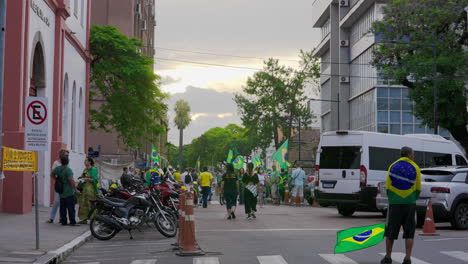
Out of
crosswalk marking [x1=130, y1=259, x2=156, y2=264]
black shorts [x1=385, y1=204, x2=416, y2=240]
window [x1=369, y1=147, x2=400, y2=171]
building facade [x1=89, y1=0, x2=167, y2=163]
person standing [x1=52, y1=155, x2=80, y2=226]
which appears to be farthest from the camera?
building facade [x1=89, y1=0, x2=167, y2=163]

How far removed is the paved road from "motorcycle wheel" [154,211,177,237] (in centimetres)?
21

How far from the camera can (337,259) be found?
38.7 ft

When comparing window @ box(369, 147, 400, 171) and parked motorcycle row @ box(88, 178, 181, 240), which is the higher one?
Answer: window @ box(369, 147, 400, 171)

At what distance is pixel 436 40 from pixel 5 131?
75.4 feet

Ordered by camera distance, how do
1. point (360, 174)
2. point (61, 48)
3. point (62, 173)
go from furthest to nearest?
point (61, 48)
point (360, 174)
point (62, 173)

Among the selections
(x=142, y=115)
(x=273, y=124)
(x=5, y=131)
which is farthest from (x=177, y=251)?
(x=273, y=124)

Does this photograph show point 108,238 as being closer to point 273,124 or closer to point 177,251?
point 177,251

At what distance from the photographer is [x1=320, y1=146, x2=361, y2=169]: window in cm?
2333

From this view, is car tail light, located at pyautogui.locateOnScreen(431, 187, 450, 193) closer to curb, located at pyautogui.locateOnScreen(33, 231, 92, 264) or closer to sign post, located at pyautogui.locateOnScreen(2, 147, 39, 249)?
curb, located at pyautogui.locateOnScreen(33, 231, 92, 264)

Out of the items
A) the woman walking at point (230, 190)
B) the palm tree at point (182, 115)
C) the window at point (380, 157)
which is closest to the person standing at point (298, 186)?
the window at point (380, 157)

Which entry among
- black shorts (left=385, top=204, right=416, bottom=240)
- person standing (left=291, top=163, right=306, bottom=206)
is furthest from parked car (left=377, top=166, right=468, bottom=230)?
person standing (left=291, top=163, right=306, bottom=206)

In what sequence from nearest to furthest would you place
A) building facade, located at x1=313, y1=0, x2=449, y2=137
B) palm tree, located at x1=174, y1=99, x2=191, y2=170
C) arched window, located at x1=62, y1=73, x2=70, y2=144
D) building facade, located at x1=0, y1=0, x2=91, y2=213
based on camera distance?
building facade, located at x1=0, y1=0, x2=91, y2=213 → arched window, located at x1=62, y1=73, x2=70, y2=144 → building facade, located at x1=313, y1=0, x2=449, y2=137 → palm tree, located at x1=174, y1=99, x2=191, y2=170

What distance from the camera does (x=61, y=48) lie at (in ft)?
89.7

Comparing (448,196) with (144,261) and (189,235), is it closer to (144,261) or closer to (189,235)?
(189,235)
